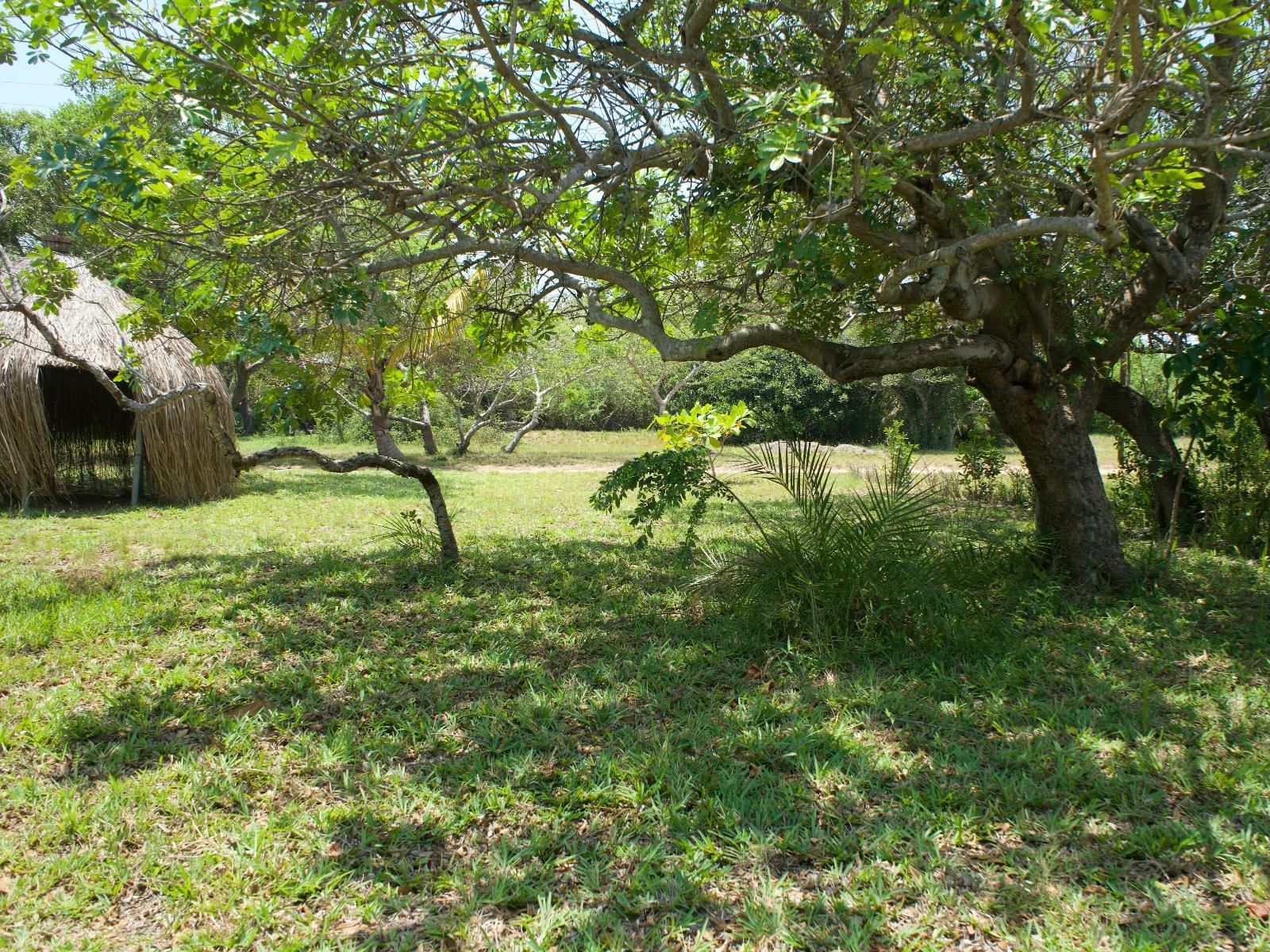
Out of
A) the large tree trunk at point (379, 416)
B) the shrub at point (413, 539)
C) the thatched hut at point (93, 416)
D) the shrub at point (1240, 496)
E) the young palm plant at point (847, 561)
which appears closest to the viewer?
the young palm plant at point (847, 561)

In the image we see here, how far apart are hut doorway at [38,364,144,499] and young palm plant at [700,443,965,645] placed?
34.9 ft

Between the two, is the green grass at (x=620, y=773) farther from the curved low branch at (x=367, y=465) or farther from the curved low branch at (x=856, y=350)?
the curved low branch at (x=856, y=350)

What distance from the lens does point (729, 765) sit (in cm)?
341

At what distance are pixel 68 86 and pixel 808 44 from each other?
619 cm

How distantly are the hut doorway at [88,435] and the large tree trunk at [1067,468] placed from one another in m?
11.7

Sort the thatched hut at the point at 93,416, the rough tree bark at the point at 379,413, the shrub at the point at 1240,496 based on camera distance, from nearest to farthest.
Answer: the shrub at the point at 1240,496 → the thatched hut at the point at 93,416 → the rough tree bark at the point at 379,413

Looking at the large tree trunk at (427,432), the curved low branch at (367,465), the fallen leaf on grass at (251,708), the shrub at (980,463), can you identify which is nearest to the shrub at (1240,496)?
the shrub at (980,463)

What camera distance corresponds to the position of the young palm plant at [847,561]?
15.3 ft

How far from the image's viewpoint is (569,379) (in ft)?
72.4

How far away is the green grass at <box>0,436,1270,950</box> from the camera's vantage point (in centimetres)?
254

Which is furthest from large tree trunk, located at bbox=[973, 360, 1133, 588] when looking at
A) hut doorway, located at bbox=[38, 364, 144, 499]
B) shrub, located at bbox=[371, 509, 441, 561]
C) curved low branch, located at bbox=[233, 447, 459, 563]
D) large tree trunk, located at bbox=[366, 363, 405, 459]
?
large tree trunk, located at bbox=[366, 363, 405, 459]

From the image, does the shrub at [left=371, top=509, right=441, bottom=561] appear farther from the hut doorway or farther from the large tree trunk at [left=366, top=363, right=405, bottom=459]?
the large tree trunk at [left=366, top=363, right=405, bottom=459]

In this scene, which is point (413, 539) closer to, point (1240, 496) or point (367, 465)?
point (367, 465)

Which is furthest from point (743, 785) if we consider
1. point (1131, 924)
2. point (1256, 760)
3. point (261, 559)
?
point (261, 559)
